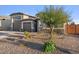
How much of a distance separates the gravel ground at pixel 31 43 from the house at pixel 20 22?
13cm

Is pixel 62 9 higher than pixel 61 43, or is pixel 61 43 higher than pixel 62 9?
pixel 62 9

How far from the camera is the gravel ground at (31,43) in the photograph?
901 cm

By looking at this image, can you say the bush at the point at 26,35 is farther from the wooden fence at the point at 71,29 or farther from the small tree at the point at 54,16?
the wooden fence at the point at 71,29

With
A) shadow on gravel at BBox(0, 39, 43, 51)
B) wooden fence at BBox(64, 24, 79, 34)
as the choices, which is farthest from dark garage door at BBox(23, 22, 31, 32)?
wooden fence at BBox(64, 24, 79, 34)

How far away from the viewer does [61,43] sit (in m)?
9.03

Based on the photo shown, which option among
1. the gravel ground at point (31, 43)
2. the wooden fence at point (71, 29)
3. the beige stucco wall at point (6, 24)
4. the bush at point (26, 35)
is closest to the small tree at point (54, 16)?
the wooden fence at point (71, 29)

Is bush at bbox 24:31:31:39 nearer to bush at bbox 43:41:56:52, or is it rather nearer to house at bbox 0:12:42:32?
house at bbox 0:12:42:32

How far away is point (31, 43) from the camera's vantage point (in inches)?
359

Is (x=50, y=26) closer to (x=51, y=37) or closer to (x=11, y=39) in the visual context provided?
(x=51, y=37)

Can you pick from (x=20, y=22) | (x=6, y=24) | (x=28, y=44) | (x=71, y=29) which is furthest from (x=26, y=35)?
(x=71, y=29)

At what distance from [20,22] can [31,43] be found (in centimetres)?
55

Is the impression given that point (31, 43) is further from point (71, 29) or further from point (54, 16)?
point (71, 29)
